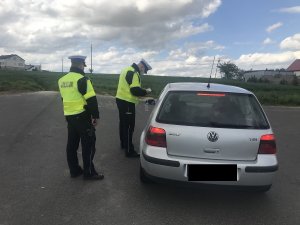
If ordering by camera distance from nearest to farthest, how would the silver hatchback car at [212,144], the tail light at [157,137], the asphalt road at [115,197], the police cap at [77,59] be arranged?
1. the asphalt road at [115,197]
2. the silver hatchback car at [212,144]
3. the tail light at [157,137]
4. the police cap at [77,59]

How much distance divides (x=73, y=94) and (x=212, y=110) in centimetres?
193

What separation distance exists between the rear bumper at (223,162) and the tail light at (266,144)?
2.3 inches

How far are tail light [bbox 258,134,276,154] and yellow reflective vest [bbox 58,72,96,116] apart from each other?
228 cm

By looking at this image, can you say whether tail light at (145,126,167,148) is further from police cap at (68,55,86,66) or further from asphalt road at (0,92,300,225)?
police cap at (68,55,86,66)

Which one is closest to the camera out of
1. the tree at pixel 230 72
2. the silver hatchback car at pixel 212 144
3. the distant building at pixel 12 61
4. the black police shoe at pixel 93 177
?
the silver hatchback car at pixel 212 144

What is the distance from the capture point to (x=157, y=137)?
465 centimetres

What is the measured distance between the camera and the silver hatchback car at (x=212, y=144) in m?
4.45

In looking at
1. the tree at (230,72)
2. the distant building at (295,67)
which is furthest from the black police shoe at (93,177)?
the distant building at (295,67)

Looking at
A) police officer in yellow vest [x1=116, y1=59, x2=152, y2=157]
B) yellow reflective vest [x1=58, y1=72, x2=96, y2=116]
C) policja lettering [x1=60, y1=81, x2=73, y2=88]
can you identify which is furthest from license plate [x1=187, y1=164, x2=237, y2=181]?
police officer in yellow vest [x1=116, y1=59, x2=152, y2=157]

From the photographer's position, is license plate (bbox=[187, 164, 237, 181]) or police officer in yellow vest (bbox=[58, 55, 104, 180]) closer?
license plate (bbox=[187, 164, 237, 181])

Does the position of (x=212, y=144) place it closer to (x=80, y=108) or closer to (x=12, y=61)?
(x=80, y=108)

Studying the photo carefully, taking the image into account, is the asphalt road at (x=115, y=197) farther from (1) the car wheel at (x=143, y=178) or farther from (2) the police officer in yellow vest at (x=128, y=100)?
(2) the police officer in yellow vest at (x=128, y=100)

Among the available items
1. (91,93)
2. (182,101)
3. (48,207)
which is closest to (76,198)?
(48,207)

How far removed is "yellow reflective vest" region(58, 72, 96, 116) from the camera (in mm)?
5305
